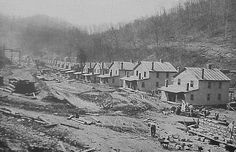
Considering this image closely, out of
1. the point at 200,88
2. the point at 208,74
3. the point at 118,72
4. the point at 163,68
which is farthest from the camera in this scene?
the point at 118,72

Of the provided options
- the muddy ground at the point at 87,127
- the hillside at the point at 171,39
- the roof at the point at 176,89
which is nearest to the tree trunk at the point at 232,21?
the hillside at the point at 171,39

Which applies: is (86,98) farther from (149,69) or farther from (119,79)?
(119,79)

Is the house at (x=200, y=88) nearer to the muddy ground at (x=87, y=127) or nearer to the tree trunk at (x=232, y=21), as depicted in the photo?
the muddy ground at (x=87, y=127)

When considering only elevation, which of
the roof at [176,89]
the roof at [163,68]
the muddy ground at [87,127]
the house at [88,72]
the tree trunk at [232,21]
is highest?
the tree trunk at [232,21]

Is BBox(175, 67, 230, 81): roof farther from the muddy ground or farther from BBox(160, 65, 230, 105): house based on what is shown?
the muddy ground

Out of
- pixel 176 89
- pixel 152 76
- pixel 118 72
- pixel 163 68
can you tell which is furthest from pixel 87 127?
pixel 118 72

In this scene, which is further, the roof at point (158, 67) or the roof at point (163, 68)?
the roof at point (163, 68)

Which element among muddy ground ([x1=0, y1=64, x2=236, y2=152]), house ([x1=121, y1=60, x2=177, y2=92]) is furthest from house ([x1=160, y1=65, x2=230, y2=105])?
house ([x1=121, y1=60, x2=177, y2=92])

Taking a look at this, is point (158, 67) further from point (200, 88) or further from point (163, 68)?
point (200, 88)
